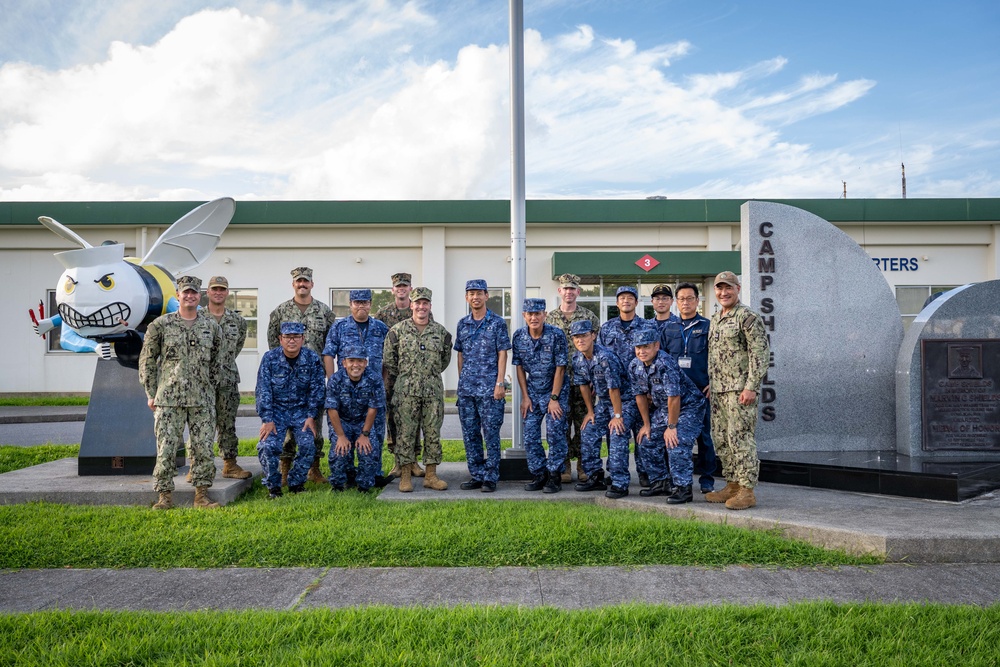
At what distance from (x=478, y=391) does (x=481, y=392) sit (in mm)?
32

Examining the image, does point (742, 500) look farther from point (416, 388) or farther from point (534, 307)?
point (416, 388)

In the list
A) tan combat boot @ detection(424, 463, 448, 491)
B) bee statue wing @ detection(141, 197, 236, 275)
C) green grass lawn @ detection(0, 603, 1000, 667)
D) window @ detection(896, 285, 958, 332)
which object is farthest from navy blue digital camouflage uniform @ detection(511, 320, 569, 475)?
window @ detection(896, 285, 958, 332)

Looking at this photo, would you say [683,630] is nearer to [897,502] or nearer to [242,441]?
[897,502]

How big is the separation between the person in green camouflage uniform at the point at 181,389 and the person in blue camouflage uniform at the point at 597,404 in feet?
11.4

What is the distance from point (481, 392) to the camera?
22.1 feet

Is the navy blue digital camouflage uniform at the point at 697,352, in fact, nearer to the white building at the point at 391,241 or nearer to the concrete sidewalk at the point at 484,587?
the concrete sidewalk at the point at 484,587

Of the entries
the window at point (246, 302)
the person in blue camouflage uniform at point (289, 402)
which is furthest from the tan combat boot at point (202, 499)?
the window at point (246, 302)

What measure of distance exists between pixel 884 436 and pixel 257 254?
16988mm

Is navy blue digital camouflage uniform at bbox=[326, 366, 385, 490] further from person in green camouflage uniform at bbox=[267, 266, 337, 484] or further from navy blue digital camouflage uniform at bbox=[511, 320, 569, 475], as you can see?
navy blue digital camouflage uniform at bbox=[511, 320, 569, 475]

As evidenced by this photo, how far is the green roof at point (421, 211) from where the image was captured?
19.3 m

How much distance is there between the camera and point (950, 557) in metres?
4.70

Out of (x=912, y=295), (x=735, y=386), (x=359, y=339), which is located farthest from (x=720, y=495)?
(x=912, y=295)

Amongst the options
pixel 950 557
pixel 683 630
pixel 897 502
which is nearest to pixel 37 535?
pixel 683 630

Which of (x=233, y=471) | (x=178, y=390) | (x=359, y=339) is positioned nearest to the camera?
(x=178, y=390)
